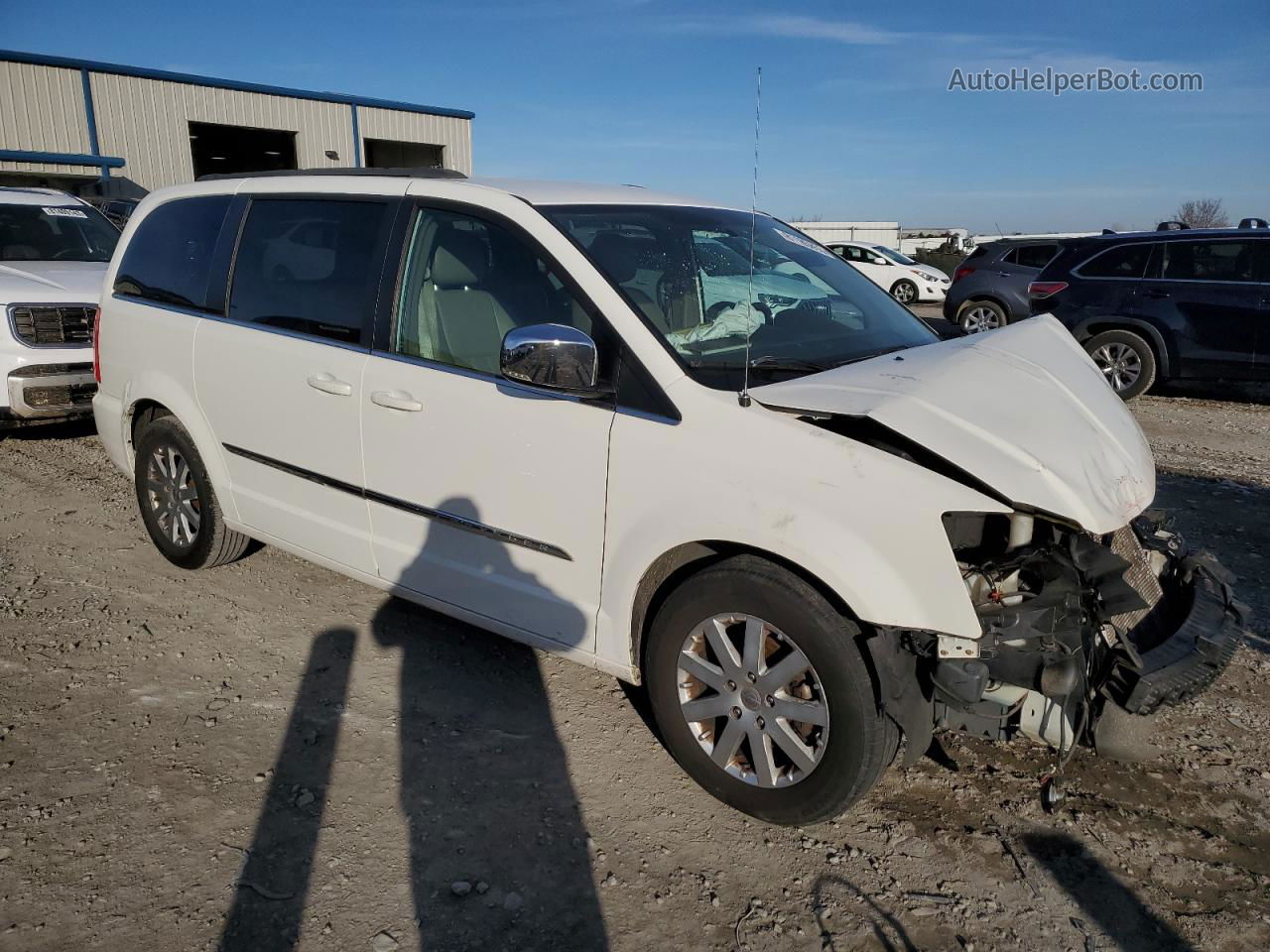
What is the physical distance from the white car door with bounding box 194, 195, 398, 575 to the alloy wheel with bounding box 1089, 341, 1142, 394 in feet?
27.3

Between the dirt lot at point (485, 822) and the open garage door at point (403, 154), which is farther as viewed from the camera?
the open garage door at point (403, 154)

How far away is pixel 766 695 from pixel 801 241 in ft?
7.42

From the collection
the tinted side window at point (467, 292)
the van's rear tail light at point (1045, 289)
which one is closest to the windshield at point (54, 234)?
the tinted side window at point (467, 292)

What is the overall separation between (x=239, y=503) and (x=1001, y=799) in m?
3.40

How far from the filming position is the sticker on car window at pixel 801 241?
407 cm

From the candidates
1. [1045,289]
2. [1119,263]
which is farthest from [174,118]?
[1119,263]

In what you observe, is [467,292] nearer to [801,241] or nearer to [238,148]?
[801,241]

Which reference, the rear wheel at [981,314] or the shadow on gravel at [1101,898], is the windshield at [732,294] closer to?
the shadow on gravel at [1101,898]

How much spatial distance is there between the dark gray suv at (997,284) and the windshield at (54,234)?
10152 millimetres

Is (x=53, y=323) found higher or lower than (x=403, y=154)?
lower

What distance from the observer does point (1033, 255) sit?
41.7ft

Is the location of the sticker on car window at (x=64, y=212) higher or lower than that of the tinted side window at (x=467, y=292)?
higher

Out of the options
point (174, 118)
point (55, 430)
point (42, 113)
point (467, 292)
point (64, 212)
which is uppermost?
point (174, 118)

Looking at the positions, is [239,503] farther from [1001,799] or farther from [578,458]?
[1001,799]
